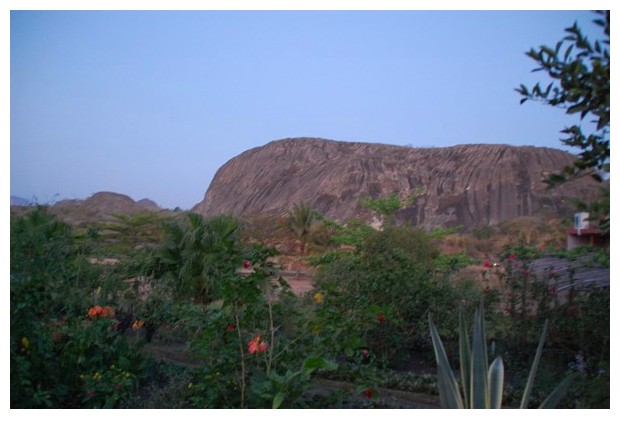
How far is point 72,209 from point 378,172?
13233mm

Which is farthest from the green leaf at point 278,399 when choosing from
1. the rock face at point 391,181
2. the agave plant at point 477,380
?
the rock face at point 391,181

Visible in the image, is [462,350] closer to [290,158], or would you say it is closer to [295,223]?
[295,223]

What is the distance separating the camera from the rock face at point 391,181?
55.8 ft

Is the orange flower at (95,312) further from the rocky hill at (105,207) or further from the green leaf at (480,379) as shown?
the rocky hill at (105,207)

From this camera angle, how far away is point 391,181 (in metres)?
23.2

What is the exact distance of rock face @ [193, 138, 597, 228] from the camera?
17.0 meters

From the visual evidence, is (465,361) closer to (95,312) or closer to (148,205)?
(95,312)

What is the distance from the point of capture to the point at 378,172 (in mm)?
23094

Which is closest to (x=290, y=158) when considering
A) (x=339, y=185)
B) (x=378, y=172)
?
(x=339, y=185)

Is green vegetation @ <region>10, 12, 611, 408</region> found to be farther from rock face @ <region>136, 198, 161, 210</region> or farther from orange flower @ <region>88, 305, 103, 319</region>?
rock face @ <region>136, 198, 161, 210</region>

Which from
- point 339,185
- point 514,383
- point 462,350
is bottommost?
point 514,383

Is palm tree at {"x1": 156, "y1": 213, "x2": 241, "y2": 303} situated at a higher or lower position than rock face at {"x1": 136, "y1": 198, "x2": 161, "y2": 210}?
lower

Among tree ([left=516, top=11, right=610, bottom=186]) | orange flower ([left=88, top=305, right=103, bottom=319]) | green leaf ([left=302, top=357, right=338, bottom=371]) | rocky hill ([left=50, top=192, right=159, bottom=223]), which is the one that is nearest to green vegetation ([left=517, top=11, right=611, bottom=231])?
tree ([left=516, top=11, right=610, bottom=186])

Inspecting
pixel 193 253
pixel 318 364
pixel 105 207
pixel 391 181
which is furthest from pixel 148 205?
pixel 391 181
